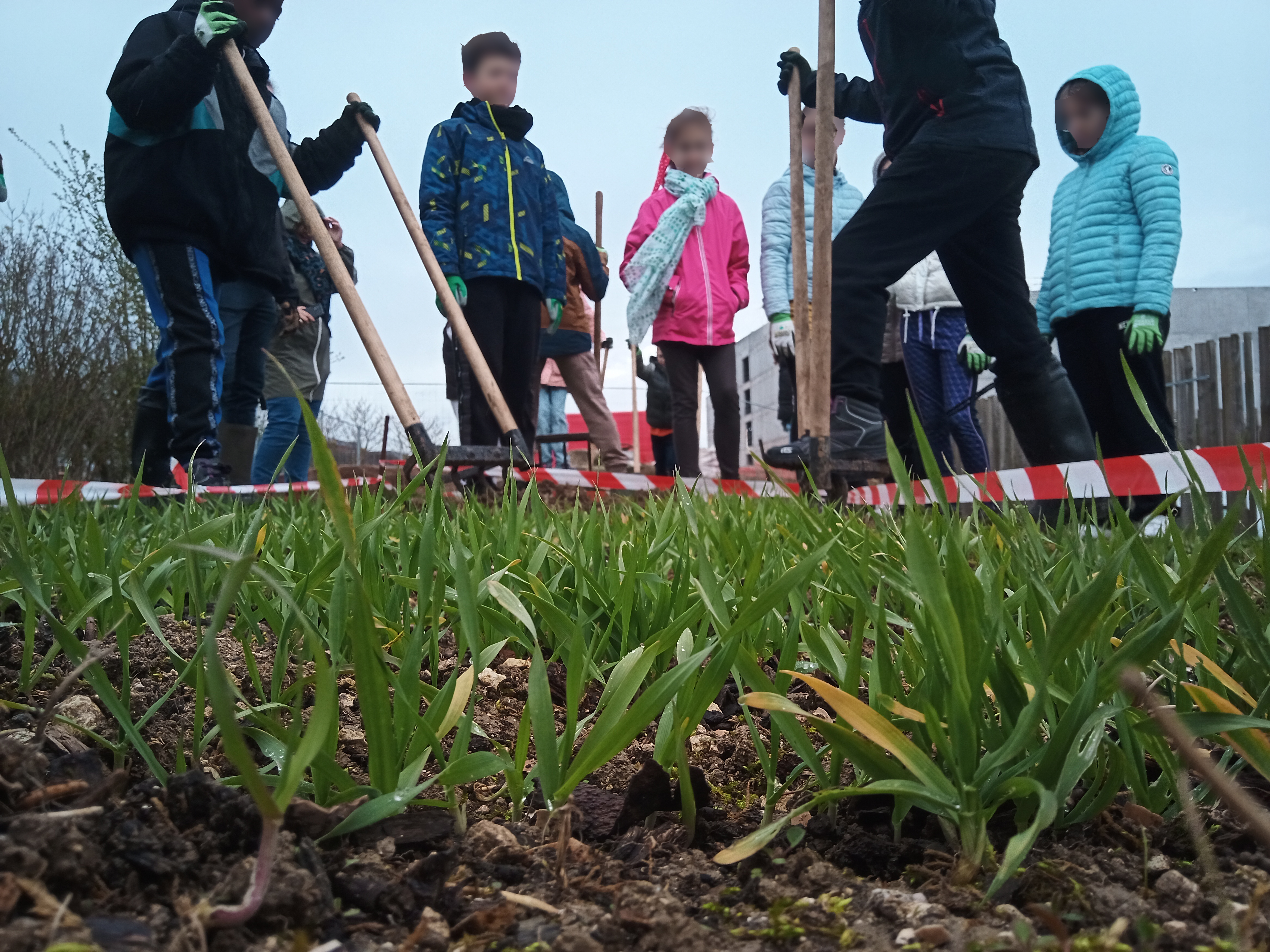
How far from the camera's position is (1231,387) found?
9430 mm

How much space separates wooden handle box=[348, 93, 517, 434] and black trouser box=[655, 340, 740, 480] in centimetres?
115

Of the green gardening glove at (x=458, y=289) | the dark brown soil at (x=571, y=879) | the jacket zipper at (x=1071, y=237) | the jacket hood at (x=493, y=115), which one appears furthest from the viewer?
the jacket hood at (x=493, y=115)

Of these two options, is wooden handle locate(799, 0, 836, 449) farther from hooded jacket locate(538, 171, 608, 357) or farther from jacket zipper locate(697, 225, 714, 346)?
hooded jacket locate(538, 171, 608, 357)

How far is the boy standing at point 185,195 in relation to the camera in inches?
145

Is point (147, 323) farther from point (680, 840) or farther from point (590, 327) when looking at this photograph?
point (680, 840)

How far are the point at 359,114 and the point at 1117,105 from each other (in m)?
3.81

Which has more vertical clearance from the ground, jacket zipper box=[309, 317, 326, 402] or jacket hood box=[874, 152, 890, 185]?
jacket hood box=[874, 152, 890, 185]

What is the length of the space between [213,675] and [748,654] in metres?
0.48

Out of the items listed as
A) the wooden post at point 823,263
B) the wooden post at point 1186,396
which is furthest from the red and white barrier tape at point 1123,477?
the wooden post at point 1186,396

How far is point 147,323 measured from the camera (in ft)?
30.7

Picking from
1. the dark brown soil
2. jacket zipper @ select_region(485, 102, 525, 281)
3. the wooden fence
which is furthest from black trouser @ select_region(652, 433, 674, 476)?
the dark brown soil

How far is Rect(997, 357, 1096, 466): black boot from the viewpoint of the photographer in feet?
11.5

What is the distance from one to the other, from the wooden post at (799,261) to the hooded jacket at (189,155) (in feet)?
7.77

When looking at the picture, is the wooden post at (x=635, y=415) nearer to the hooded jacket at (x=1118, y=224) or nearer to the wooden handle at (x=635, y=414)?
the wooden handle at (x=635, y=414)
